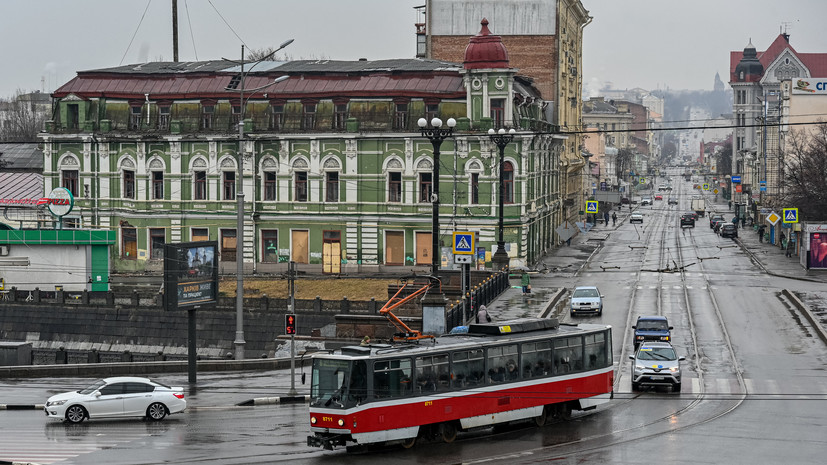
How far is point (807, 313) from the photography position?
5450 centimetres

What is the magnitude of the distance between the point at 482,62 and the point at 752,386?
39.9 metres

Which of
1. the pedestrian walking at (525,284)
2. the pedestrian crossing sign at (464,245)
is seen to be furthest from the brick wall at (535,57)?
the pedestrian crossing sign at (464,245)

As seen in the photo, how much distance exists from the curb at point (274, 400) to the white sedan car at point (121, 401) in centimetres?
292

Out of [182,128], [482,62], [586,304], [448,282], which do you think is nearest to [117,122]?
[182,128]

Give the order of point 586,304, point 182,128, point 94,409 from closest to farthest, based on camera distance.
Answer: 1. point 94,409
2. point 586,304
3. point 182,128

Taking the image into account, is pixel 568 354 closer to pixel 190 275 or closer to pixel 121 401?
pixel 121 401

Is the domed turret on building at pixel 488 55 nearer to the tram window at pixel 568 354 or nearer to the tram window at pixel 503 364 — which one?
the tram window at pixel 568 354

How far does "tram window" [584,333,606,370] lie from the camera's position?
110 feet

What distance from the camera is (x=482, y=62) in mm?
74688

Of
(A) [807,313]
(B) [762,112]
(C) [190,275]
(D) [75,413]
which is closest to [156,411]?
(D) [75,413]

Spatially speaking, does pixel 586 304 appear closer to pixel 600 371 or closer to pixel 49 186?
pixel 600 371

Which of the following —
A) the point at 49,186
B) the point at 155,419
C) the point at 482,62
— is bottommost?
the point at 155,419

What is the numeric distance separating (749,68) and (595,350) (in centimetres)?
16126

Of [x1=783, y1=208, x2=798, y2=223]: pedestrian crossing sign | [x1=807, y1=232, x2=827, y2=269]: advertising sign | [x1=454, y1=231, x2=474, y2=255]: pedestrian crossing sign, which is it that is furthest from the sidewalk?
[x1=454, y1=231, x2=474, y2=255]: pedestrian crossing sign
